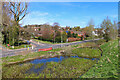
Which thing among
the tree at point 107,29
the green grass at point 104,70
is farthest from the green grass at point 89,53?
the tree at point 107,29

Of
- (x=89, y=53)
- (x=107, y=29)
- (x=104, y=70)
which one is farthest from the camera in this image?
(x=107, y=29)

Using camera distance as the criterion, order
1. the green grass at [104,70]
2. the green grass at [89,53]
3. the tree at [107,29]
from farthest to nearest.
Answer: the tree at [107,29] < the green grass at [89,53] < the green grass at [104,70]

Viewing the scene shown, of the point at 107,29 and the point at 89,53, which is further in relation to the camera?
the point at 107,29

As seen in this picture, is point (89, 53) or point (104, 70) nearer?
point (104, 70)

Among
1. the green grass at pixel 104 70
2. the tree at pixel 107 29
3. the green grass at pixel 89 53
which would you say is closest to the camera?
the green grass at pixel 104 70

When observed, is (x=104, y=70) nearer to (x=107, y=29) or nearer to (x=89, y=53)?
(x=89, y=53)

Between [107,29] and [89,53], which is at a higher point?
[107,29]

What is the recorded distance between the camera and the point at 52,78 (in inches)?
338

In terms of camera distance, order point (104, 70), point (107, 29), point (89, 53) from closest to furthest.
Answer: point (104, 70) < point (89, 53) < point (107, 29)

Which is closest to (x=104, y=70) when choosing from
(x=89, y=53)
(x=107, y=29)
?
(x=89, y=53)

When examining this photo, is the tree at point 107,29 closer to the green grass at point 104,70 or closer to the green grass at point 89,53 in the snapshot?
the green grass at point 89,53

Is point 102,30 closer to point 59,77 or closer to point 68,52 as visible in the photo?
point 68,52

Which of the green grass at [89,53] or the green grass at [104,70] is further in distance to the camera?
the green grass at [89,53]

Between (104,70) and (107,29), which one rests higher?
(107,29)
